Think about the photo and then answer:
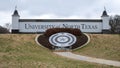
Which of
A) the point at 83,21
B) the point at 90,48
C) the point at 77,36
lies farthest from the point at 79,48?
the point at 83,21

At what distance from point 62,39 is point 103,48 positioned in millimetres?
5537

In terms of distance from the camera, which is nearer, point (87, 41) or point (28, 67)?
point (28, 67)

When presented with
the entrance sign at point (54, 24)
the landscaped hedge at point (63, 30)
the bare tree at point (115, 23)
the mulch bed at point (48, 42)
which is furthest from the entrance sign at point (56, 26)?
the bare tree at point (115, 23)

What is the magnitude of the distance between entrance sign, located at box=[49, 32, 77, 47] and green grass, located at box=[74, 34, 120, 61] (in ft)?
6.46

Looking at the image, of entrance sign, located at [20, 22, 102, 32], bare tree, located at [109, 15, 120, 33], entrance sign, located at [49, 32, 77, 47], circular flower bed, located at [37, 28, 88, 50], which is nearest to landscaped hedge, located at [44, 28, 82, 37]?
circular flower bed, located at [37, 28, 88, 50]

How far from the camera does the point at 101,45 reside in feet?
97.6

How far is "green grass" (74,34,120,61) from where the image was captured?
24528mm

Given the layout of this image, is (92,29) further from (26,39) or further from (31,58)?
(31,58)

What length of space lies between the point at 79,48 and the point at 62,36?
3847mm

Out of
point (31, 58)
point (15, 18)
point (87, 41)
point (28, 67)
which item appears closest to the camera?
point (28, 67)

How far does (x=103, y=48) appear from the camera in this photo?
28.2 m

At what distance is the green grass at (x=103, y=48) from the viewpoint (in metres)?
24.5

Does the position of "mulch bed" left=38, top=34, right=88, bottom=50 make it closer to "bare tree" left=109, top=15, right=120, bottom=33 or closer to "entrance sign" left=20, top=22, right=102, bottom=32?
"entrance sign" left=20, top=22, right=102, bottom=32

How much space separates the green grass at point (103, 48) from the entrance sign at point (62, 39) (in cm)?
197
